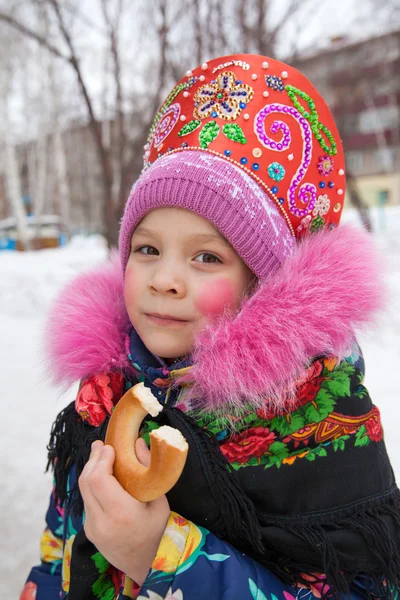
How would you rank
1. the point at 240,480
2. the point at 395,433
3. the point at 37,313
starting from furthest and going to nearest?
the point at 37,313 < the point at 395,433 < the point at 240,480

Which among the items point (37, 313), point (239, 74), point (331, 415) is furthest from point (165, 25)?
point (331, 415)

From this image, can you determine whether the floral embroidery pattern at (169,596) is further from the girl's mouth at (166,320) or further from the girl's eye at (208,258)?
the girl's eye at (208,258)

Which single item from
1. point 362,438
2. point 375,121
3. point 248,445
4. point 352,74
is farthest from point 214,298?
point 375,121

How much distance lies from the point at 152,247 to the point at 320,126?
0.52m

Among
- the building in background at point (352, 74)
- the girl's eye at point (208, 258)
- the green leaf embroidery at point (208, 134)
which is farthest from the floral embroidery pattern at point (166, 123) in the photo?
the building in background at point (352, 74)

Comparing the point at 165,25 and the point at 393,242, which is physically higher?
the point at 165,25

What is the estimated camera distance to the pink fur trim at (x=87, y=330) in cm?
122

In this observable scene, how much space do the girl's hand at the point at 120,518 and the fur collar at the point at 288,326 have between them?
243 mm

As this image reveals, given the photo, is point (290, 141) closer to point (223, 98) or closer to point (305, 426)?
point (223, 98)

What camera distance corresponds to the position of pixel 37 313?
511 centimetres

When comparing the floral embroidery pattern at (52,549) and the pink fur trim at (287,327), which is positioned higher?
the pink fur trim at (287,327)

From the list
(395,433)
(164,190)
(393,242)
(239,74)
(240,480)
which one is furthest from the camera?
(393,242)

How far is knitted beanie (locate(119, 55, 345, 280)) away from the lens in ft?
3.48

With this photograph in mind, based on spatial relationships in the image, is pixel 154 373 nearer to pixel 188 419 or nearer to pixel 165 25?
pixel 188 419
